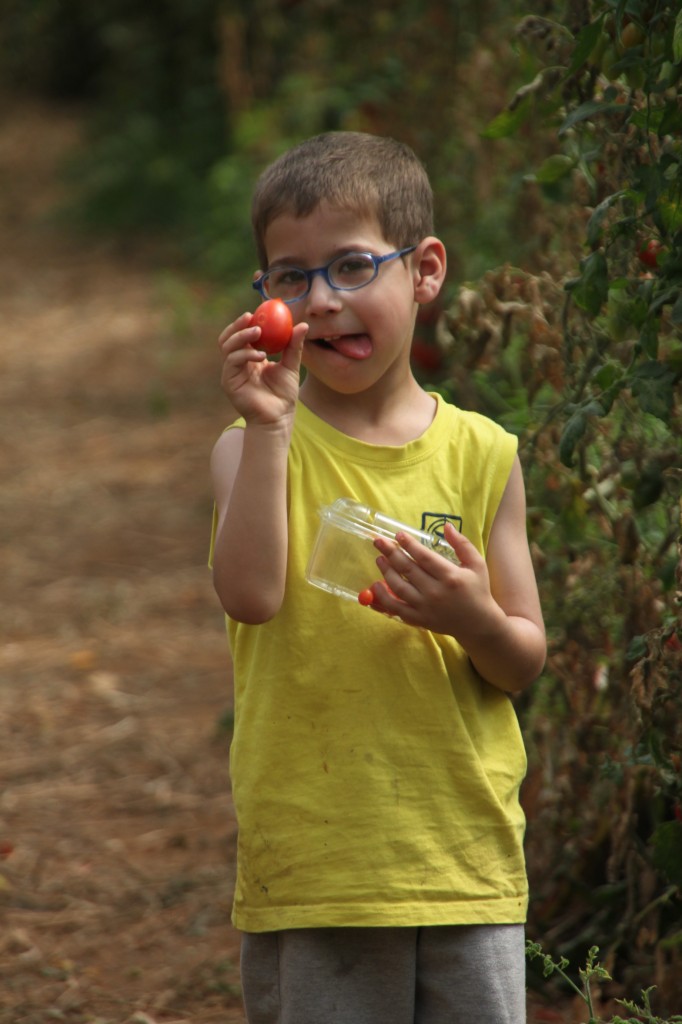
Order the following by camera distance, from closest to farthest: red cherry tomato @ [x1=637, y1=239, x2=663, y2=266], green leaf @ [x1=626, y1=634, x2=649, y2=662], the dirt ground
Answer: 1. green leaf @ [x1=626, y1=634, x2=649, y2=662]
2. red cherry tomato @ [x1=637, y1=239, x2=663, y2=266]
3. the dirt ground

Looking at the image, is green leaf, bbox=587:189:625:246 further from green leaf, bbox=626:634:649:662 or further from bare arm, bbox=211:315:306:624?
green leaf, bbox=626:634:649:662

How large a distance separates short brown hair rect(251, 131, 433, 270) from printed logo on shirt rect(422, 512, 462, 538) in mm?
356

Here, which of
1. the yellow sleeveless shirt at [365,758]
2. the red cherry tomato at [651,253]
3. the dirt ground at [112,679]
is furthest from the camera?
the dirt ground at [112,679]

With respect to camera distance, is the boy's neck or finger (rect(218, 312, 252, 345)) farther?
the boy's neck

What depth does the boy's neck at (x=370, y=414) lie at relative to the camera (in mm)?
1935

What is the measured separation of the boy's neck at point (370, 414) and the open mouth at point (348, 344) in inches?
3.4

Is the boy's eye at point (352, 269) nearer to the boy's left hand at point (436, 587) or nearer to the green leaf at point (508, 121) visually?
the boy's left hand at point (436, 587)

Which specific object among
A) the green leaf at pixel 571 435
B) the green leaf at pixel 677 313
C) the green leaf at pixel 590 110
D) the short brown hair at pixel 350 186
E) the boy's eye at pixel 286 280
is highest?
the green leaf at pixel 590 110

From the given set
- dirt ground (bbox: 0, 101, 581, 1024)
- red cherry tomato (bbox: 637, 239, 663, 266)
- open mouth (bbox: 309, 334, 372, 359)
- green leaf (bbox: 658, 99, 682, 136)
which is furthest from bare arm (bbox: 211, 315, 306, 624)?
dirt ground (bbox: 0, 101, 581, 1024)

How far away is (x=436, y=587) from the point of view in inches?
68.3

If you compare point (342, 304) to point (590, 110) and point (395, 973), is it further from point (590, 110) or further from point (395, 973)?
point (395, 973)

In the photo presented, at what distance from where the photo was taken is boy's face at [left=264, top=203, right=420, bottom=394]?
1858 mm

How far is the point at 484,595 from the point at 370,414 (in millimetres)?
322

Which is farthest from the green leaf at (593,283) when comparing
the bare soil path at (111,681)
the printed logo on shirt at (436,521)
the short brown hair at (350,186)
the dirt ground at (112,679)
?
the bare soil path at (111,681)
